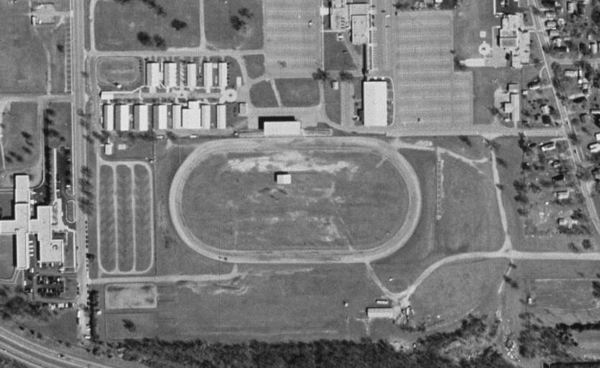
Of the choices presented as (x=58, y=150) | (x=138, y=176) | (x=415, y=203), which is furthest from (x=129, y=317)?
(x=415, y=203)

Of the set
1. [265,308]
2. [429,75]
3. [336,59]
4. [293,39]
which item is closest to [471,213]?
[429,75]

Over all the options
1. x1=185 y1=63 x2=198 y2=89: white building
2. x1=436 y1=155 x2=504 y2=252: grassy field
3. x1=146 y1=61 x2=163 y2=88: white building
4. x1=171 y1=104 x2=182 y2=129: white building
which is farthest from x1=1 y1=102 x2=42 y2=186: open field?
x1=436 y1=155 x2=504 y2=252: grassy field

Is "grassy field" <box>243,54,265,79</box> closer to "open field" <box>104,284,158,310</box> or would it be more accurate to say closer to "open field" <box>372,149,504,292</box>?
"open field" <box>372,149,504,292</box>

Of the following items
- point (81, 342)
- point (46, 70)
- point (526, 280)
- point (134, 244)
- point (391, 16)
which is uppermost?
point (391, 16)

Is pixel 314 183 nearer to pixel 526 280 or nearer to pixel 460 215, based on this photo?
pixel 460 215

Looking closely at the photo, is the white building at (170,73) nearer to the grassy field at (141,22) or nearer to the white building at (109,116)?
the grassy field at (141,22)
